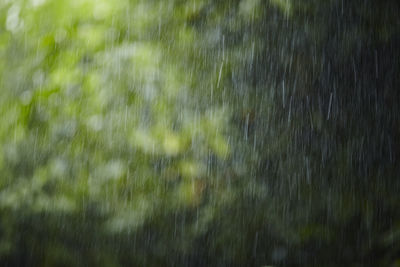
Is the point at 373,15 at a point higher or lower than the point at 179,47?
higher

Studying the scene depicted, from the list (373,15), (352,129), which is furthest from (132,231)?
(373,15)

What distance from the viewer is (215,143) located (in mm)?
1896

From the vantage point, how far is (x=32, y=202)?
6.33ft

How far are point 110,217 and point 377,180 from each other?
1.26 metres

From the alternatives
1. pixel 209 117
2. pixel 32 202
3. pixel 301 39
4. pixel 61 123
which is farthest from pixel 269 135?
pixel 32 202

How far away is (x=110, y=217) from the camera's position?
192 cm

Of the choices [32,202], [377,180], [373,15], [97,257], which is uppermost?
[373,15]

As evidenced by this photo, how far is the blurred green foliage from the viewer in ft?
6.22

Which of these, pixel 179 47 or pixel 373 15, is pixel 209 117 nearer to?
pixel 179 47

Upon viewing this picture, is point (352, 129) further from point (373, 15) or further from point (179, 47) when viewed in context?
point (179, 47)

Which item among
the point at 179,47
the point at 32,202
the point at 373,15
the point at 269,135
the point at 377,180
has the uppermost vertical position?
the point at 373,15

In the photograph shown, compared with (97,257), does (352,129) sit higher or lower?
higher

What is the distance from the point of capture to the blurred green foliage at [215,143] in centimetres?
189

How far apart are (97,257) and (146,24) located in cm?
114
